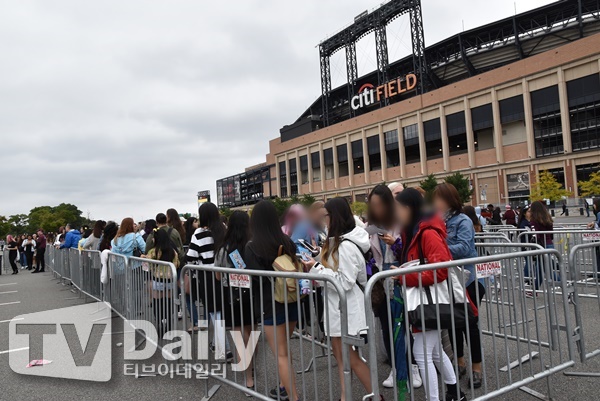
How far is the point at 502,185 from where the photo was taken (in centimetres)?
4528

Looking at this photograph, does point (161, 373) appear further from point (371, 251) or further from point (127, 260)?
point (371, 251)

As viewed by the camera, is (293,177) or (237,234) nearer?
(237,234)

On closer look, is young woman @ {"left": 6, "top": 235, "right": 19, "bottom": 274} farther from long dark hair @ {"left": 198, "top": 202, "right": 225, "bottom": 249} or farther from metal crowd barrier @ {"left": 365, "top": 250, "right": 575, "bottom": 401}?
metal crowd barrier @ {"left": 365, "top": 250, "right": 575, "bottom": 401}

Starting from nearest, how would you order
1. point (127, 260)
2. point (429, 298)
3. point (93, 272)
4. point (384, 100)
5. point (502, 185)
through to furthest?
point (429, 298) < point (127, 260) < point (93, 272) < point (502, 185) < point (384, 100)

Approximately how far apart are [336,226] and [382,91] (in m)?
60.7

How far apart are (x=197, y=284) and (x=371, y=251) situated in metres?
1.78

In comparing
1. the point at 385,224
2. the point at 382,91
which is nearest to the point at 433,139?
the point at 382,91

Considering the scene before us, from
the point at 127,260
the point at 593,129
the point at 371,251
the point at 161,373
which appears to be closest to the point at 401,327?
the point at 371,251

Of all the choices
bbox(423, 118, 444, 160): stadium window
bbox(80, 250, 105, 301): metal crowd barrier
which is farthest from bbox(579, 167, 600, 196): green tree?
bbox(80, 250, 105, 301): metal crowd barrier

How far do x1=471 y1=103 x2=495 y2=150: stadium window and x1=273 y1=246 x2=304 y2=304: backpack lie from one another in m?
48.2

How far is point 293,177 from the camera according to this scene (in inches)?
3046

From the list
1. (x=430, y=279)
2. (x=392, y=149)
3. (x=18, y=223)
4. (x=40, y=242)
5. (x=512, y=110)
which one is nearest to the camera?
(x=430, y=279)

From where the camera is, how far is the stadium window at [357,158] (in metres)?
62.6

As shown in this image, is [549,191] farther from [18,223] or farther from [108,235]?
[18,223]
